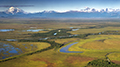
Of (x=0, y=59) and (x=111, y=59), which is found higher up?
Result: (x=0, y=59)

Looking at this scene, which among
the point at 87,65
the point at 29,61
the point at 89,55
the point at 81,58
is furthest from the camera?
the point at 89,55

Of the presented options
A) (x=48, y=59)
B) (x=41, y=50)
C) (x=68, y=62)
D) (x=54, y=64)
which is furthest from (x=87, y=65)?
(x=41, y=50)

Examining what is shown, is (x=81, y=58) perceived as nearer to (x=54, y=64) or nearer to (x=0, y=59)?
(x=54, y=64)

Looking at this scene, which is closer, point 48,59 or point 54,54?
point 48,59

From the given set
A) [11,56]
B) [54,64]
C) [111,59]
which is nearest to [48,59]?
[54,64]

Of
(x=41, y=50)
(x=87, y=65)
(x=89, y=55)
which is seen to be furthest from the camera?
(x=41, y=50)

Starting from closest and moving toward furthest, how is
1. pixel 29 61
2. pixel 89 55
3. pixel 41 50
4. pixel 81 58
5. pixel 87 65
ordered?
1. pixel 87 65
2. pixel 29 61
3. pixel 81 58
4. pixel 89 55
5. pixel 41 50

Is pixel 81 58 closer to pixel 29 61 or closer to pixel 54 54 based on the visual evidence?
pixel 54 54

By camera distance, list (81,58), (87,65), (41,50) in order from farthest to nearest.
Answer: (41,50)
(81,58)
(87,65)

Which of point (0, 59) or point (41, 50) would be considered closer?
point (0, 59)
